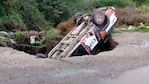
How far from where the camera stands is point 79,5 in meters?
25.1

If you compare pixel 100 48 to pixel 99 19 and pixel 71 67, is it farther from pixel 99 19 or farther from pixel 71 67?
pixel 71 67

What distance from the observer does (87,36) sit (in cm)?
1498

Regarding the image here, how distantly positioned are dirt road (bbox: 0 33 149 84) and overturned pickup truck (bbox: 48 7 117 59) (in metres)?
1.06

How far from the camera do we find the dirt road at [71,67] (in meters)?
10.5

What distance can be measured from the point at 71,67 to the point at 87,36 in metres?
3.32

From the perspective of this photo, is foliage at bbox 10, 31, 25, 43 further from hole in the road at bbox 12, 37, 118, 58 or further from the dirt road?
the dirt road

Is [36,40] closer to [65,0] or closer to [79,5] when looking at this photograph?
[65,0]

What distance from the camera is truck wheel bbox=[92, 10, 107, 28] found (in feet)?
51.6

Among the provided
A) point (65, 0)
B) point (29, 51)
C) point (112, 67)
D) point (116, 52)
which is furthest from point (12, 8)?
point (112, 67)

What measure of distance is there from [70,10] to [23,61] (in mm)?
11004

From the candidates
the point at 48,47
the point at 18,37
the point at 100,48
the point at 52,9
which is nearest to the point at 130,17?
the point at 52,9

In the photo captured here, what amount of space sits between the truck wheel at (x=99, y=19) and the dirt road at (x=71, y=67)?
1546 millimetres

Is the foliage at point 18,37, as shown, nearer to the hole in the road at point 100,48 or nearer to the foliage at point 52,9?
the hole in the road at point 100,48

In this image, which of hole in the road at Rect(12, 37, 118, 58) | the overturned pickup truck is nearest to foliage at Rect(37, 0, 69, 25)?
the overturned pickup truck
